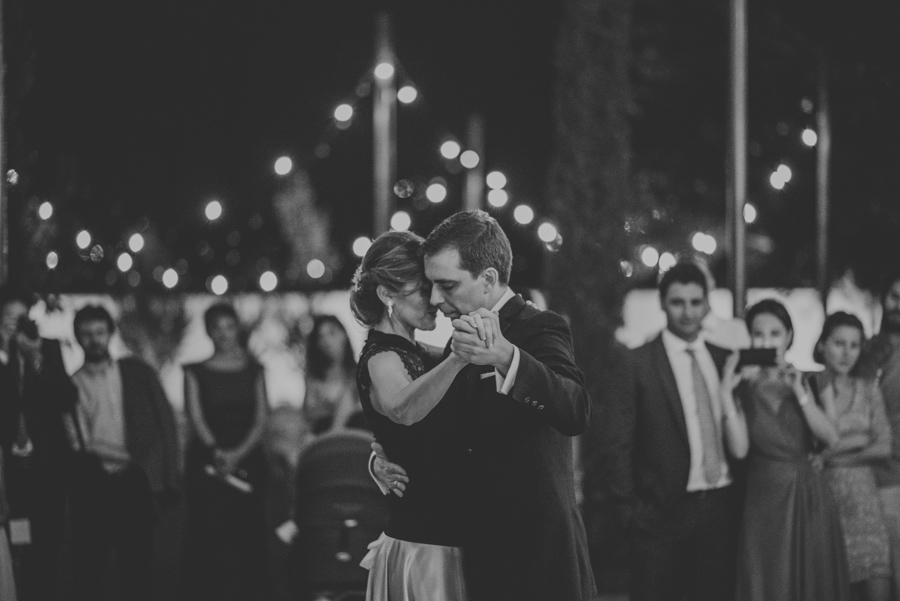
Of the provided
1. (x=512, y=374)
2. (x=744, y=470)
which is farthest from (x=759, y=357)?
(x=512, y=374)

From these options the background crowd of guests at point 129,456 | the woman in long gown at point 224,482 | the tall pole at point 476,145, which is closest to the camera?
the background crowd of guests at point 129,456

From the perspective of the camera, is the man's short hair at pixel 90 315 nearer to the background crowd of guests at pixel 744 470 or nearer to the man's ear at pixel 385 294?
the background crowd of guests at pixel 744 470

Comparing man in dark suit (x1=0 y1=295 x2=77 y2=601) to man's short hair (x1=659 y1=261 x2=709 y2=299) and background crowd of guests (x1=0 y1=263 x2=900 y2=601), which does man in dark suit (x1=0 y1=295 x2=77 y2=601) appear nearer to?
background crowd of guests (x1=0 y1=263 x2=900 y2=601)

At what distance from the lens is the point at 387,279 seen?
13.4 feet

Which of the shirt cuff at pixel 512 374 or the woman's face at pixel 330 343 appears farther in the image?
the woman's face at pixel 330 343

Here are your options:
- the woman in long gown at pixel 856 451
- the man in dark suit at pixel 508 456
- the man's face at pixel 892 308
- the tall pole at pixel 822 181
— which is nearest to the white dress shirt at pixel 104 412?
the man in dark suit at pixel 508 456

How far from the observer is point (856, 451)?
19.3ft

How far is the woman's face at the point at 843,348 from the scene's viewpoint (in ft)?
19.7

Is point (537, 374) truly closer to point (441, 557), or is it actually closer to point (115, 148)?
point (441, 557)

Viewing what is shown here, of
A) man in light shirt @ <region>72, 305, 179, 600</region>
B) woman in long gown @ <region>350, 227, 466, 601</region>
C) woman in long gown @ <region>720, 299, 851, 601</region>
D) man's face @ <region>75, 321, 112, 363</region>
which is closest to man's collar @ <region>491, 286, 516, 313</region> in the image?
woman in long gown @ <region>350, 227, 466, 601</region>

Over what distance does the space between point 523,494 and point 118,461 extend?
4.00m

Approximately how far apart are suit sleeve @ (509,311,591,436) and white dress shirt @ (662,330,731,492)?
1.77 meters

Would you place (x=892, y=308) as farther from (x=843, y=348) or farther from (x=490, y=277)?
(x=490, y=277)

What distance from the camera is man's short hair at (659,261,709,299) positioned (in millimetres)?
5707
